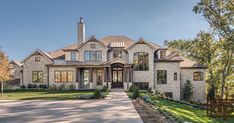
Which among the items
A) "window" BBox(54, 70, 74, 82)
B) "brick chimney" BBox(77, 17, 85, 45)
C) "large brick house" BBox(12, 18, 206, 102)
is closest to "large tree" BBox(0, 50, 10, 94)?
"large brick house" BBox(12, 18, 206, 102)

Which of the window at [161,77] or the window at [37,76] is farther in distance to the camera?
the window at [37,76]

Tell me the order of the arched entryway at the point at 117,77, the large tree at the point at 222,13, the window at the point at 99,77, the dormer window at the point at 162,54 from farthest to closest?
the window at the point at 99,77 < the dormer window at the point at 162,54 < the arched entryway at the point at 117,77 < the large tree at the point at 222,13

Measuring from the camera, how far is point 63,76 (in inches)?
1480

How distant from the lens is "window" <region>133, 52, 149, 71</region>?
119 feet

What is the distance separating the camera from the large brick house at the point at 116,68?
3638 cm

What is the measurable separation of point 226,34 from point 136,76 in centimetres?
1186

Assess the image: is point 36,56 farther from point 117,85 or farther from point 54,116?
point 54,116

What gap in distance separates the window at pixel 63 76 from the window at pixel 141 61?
8249 millimetres

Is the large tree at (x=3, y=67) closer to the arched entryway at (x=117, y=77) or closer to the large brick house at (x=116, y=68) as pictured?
the large brick house at (x=116, y=68)

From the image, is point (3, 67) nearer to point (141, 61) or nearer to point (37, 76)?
point (37, 76)

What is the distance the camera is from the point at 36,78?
38406 mm

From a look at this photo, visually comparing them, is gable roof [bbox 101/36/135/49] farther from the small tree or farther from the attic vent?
the small tree

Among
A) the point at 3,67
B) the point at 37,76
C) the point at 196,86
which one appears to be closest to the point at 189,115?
the point at 196,86

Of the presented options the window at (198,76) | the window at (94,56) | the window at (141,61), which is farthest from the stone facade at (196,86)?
the window at (94,56)
